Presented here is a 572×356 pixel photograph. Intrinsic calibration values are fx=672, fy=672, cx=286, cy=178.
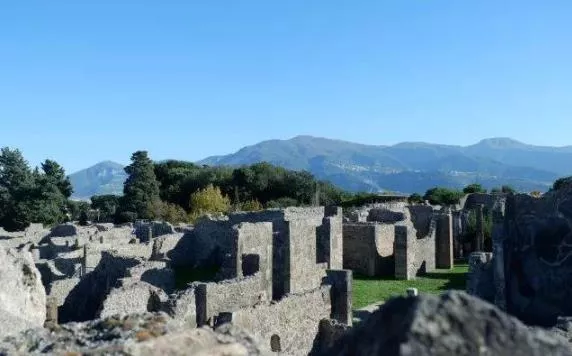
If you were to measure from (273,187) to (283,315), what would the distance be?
152 feet

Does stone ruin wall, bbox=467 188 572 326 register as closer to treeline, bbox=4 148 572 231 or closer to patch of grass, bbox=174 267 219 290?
patch of grass, bbox=174 267 219 290

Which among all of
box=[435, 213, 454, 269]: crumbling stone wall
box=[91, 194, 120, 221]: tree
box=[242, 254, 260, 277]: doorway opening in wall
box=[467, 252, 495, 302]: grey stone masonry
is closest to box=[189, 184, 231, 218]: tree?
box=[91, 194, 120, 221]: tree

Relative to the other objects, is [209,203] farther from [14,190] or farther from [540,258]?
[540,258]

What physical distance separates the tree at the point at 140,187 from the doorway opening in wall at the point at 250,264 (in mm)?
35951

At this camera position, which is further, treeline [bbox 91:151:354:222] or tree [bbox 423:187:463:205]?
treeline [bbox 91:151:354:222]

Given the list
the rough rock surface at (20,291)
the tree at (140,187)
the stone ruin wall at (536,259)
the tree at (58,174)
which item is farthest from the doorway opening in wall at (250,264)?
the tree at (58,174)

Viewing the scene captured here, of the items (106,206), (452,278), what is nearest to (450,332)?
(452,278)

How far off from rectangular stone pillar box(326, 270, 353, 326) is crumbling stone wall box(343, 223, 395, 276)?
40.1ft

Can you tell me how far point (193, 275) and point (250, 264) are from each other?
311 inches

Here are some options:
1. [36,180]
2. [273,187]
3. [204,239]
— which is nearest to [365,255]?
[204,239]

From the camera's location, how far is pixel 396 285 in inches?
934

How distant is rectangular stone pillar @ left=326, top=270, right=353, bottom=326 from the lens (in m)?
13.7

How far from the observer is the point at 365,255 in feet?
86.8

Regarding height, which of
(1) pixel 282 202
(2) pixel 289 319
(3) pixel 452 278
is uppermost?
(1) pixel 282 202
